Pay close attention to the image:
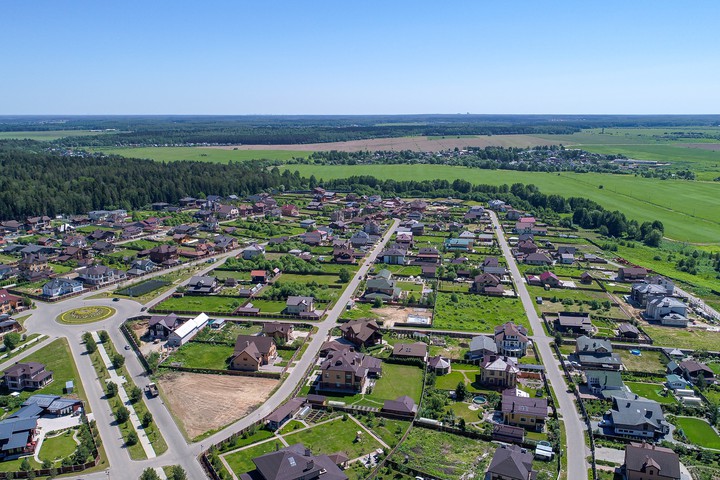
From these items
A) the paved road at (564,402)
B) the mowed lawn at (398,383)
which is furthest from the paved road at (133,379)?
the paved road at (564,402)

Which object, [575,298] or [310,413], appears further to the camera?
[575,298]

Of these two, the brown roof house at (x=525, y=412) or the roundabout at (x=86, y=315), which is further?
the roundabout at (x=86, y=315)

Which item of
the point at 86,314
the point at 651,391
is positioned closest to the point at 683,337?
the point at 651,391

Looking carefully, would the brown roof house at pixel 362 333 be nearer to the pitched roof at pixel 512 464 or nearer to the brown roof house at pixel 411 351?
the brown roof house at pixel 411 351

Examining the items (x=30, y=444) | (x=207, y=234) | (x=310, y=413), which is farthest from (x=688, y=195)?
(x=30, y=444)

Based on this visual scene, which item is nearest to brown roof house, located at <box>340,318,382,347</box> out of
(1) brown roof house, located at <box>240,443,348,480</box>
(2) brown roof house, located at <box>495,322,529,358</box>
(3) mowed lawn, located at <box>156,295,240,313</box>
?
(2) brown roof house, located at <box>495,322,529,358</box>

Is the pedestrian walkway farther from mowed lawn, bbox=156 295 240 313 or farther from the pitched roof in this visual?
the pitched roof

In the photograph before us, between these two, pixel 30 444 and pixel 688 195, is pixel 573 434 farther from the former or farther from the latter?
pixel 688 195
